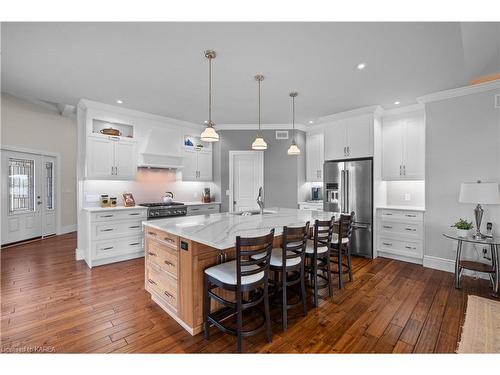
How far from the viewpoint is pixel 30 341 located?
1958mm

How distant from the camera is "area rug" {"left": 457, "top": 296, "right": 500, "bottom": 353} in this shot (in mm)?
1910

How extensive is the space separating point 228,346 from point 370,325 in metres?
1.36

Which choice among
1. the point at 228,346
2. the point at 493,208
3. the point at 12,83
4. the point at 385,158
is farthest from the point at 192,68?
the point at 493,208

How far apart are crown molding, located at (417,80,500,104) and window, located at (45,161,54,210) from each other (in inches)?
324

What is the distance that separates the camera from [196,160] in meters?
5.43

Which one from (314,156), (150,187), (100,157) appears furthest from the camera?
(314,156)

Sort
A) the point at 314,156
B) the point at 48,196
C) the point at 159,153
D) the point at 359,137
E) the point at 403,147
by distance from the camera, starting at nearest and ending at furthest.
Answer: the point at 403,147, the point at 359,137, the point at 159,153, the point at 314,156, the point at 48,196

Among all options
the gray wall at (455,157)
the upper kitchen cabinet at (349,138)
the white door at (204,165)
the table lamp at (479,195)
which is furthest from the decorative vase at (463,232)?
the white door at (204,165)

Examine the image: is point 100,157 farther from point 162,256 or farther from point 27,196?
point 27,196

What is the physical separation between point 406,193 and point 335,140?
5.66ft

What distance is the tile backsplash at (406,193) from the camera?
4.41 metres

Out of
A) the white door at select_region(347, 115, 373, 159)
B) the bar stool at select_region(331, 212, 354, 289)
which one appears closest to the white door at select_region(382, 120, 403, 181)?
the white door at select_region(347, 115, 373, 159)

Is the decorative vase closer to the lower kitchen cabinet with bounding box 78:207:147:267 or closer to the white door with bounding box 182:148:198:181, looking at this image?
the white door with bounding box 182:148:198:181

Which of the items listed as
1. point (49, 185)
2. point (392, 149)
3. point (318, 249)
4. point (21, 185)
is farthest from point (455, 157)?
point (49, 185)
